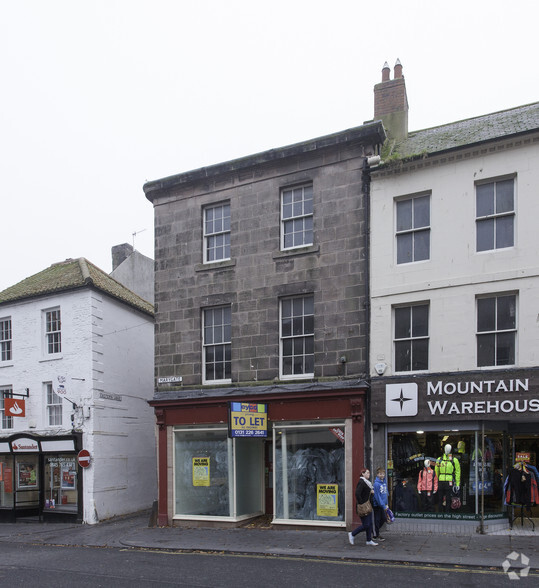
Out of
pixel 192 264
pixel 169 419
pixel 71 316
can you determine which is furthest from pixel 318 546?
pixel 71 316

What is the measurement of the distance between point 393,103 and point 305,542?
40.4 feet

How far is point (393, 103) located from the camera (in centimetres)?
1800

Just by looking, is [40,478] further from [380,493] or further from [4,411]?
[380,493]

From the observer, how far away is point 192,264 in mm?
18641

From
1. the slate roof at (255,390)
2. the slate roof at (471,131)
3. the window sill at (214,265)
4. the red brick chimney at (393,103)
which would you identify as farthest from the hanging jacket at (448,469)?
the red brick chimney at (393,103)

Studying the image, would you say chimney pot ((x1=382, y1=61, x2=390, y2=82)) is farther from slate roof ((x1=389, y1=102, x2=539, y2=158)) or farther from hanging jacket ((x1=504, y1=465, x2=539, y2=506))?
hanging jacket ((x1=504, y1=465, x2=539, y2=506))

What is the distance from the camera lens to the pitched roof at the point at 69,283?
70.3 feet

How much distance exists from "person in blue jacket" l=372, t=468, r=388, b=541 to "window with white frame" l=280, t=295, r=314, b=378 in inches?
140

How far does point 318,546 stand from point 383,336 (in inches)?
207

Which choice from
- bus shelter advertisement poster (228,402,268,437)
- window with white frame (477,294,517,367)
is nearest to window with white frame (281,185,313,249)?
bus shelter advertisement poster (228,402,268,437)

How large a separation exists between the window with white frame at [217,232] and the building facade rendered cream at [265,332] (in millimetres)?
35

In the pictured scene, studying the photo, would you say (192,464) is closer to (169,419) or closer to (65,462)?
(169,419)

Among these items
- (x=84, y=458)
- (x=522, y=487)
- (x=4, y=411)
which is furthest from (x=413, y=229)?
(x=4, y=411)

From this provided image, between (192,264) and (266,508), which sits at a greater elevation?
(192,264)
